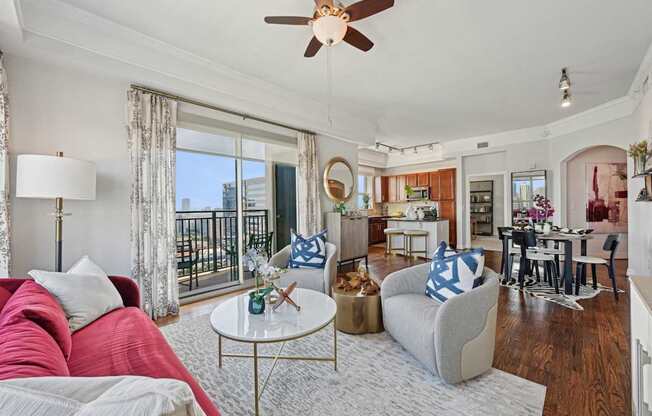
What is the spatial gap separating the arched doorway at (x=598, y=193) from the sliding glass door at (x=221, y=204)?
6050 mm

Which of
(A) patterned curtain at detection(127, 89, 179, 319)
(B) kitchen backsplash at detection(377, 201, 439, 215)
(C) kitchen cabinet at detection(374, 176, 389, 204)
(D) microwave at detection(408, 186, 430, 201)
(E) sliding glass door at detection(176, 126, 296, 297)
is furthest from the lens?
(C) kitchen cabinet at detection(374, 176, 389, 204)

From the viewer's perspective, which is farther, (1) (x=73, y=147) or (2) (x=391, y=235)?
(2) (x=391, y=235)

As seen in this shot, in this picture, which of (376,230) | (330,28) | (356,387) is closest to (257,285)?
(356,387)

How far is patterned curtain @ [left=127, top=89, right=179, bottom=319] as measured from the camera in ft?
10.1

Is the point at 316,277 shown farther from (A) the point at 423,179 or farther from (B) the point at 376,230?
(A) the point at 423,179

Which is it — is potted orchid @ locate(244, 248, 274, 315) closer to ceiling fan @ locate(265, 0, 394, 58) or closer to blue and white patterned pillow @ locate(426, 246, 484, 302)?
blue and white patterned pillow @ locate(426, 246, 484, 302)

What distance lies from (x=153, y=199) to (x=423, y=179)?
7297 mm

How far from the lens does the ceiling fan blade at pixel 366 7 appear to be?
2.01 meters

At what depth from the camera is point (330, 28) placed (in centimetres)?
213

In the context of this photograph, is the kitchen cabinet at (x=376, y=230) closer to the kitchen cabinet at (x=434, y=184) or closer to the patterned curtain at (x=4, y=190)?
the kitchen cabinet at (x=434, y=184)

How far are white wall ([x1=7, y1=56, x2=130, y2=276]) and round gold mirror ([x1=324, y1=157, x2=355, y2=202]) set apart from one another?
10.6 ft

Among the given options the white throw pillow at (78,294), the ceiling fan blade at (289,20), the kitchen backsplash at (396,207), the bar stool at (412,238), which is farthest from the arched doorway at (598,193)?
the white throw pillow at (78,294)

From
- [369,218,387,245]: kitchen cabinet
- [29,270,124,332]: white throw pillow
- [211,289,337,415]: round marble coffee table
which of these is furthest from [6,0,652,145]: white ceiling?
[369,218,387,245]: kitchen cabinet

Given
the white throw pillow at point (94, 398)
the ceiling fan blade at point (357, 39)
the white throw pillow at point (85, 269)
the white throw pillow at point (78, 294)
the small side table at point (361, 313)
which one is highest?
the ceiling fan blade at point (357, 39)
